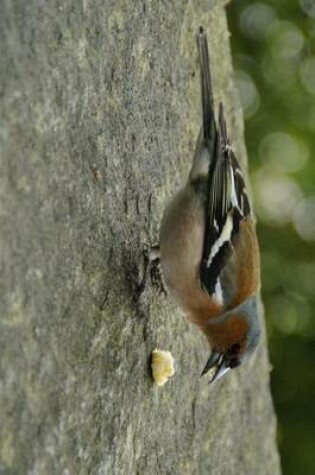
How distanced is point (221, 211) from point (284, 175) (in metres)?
2.73

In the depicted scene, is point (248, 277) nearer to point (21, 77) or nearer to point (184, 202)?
point (184, 202)

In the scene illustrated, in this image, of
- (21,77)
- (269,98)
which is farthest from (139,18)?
(269,98)

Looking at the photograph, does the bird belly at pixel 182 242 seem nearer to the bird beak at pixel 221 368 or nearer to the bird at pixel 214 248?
the bird at pixel 214 248

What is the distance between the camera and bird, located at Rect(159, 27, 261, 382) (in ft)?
11.2

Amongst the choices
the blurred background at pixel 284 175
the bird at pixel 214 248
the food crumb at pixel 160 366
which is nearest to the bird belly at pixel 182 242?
the bird at pixel 214 248

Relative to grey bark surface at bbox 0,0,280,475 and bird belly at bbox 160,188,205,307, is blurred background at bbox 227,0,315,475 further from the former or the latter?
bird belly at bbox 160,188,205,307

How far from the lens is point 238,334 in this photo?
362cm

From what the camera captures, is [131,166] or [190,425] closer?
[131,166]

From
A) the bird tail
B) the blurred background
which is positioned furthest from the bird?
the blurred background

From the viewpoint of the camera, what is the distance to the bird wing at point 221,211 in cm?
343

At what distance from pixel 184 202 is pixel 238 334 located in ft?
1.94

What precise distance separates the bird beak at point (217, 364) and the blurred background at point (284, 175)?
2.51 meters

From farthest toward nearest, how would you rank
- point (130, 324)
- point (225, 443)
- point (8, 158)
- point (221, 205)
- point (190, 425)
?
point (225, 443), point (190, 425), point (221, 205), point (130, 324), point (8, 158)

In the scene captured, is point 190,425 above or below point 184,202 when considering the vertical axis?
below
